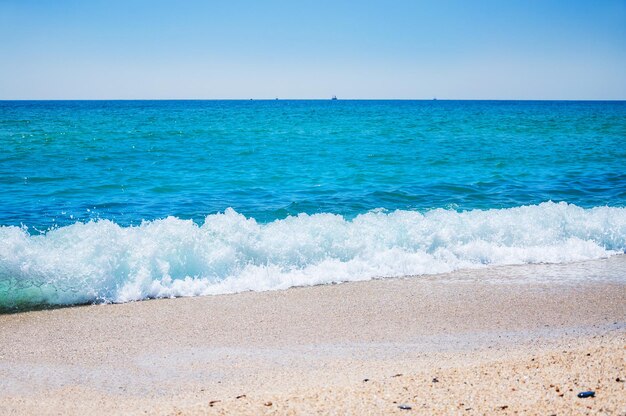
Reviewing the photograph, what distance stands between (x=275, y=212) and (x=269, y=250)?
116 inches

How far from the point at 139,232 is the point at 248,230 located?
182cm

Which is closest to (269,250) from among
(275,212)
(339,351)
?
(275,212)

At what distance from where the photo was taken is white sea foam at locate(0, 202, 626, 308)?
703cm

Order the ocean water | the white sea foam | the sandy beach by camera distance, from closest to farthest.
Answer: the sandy beach < the white sea foam < the ocean water

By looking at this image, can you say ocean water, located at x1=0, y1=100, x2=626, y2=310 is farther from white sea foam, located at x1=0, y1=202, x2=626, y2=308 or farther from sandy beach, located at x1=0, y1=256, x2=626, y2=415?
sandy beach, located at x1=0, y1=256, x2=626, y2=415

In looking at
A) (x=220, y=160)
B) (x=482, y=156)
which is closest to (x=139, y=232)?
(x=220, y=160)

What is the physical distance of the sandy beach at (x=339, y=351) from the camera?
3.76 meters

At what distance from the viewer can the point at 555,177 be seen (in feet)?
51.8

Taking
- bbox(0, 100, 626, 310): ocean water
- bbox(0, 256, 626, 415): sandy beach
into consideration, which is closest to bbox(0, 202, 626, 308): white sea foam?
bbox(0, 100, 626, 310): ocean water

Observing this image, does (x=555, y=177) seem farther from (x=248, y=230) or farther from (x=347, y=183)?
(x=248, y=230)

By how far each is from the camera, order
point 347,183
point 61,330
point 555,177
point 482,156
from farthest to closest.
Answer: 1. point 482,156
2. point 555,177
3. point 347,183
4. point 61,330

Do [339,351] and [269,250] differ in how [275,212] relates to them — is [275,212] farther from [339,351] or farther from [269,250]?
[339,351]

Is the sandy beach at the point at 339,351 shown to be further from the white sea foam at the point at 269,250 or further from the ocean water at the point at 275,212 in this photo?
the ocean water at the point at 275,212

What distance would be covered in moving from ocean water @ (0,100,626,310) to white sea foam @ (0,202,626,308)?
24mm
